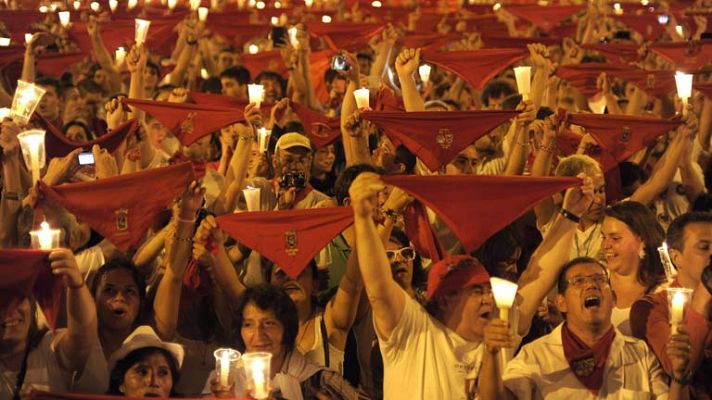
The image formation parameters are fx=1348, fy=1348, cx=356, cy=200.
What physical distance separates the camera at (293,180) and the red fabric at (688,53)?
5.01 metres

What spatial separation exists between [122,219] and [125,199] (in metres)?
0.10

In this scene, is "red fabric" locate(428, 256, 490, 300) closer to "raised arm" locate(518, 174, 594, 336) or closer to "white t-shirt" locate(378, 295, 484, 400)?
"white t-shirt" locate(378, 295, 484, 400)

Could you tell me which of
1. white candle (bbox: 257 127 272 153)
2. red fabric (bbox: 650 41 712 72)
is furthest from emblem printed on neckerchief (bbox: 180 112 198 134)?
red fabric (bbox: 650 41 712 72)

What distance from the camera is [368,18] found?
56.7 ft

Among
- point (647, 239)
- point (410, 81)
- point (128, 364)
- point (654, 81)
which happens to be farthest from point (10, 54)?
point (647, 239)

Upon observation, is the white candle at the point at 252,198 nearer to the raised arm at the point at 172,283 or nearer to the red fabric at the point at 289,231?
the red fabric at the point at 289,231

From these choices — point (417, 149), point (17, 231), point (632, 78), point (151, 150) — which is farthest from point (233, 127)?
point (632, 78)

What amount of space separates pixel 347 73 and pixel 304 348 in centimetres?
277

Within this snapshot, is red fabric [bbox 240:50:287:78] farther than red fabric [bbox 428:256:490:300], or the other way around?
red fabric [bbox 240:50:287:78]

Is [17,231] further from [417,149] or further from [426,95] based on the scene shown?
[426,95]

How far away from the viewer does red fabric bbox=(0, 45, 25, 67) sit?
10.5 m

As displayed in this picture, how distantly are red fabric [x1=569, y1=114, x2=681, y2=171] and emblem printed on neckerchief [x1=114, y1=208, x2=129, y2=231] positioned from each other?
2.83 metres

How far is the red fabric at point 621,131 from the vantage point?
781cm

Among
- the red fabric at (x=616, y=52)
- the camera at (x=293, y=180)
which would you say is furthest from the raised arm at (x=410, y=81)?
the red fabric at (x=616, y=52)
